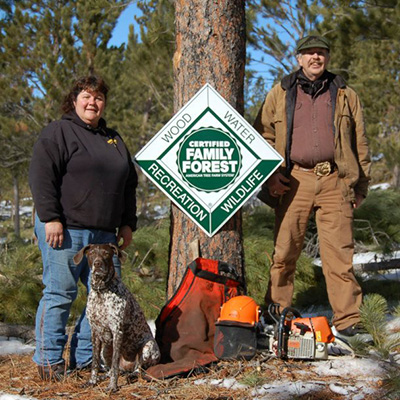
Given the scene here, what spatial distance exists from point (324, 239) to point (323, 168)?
562 millimetres

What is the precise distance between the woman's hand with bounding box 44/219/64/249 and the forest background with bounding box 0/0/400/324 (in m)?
1.92

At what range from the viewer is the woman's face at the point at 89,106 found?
142 inches

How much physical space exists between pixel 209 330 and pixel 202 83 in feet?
5.90

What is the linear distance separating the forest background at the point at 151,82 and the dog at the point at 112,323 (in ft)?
5.43

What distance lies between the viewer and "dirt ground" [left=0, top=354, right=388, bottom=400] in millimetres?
3053

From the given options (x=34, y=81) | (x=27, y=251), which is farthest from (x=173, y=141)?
(x=34, y=81)

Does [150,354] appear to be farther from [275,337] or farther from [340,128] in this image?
[340,128]

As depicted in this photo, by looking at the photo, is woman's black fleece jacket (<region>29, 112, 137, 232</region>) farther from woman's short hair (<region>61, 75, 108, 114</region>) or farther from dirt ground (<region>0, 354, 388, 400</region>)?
dirt ground (<region>0, 354, 388, 400</region>)

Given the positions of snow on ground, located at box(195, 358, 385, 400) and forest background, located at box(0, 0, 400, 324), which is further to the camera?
forest background, located at box(0, 0, 400, 324)

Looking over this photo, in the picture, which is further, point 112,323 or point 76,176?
point 76,176

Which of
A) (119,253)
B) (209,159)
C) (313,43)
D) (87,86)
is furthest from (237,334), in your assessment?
(313,43)

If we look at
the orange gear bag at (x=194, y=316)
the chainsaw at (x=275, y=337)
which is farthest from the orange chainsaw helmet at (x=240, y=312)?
the orange gear bag at (x=194, y=316)

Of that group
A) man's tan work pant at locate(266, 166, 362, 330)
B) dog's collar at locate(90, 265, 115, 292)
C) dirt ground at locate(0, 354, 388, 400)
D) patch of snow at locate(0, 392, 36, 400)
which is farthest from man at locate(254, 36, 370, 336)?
patch of snow at locate(0, 392, 36, 400)

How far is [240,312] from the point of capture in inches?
138
